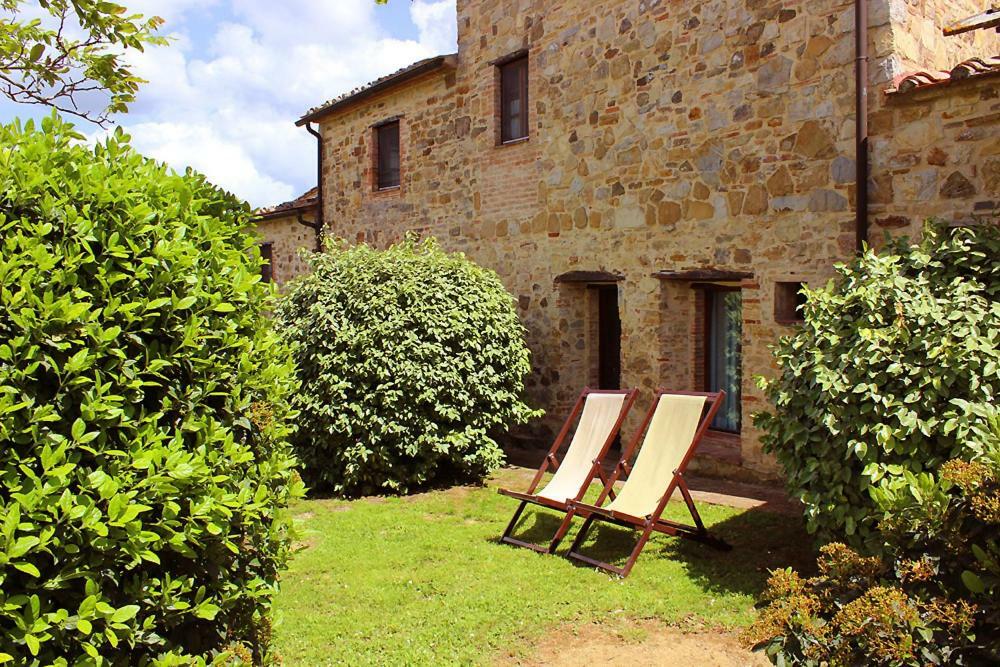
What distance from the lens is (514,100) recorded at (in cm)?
1043

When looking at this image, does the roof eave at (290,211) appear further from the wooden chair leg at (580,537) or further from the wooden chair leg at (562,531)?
the wooden chair leg at (580,537)

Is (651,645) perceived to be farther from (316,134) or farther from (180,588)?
(316,134)

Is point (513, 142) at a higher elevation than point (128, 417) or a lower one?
higher

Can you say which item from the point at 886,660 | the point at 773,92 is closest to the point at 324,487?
the point at 773,92

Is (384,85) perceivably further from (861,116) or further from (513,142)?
(861,116)

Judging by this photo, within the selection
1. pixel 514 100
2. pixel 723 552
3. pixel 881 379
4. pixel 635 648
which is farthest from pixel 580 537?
pixel 514 100

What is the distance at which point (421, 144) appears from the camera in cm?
1184

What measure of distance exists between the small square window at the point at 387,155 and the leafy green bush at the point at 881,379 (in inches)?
351

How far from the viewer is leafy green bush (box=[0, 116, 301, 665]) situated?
236cm

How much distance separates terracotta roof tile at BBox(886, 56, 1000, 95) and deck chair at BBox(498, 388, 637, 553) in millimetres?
3201

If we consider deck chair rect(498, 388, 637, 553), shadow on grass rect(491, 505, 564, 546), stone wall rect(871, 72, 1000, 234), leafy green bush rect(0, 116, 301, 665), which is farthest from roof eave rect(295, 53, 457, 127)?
leafy green bush rect(0, 116, 301, 665)

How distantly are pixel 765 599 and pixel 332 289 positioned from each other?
19.1ft

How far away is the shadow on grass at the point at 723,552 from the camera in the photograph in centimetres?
497

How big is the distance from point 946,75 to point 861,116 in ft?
2.11
